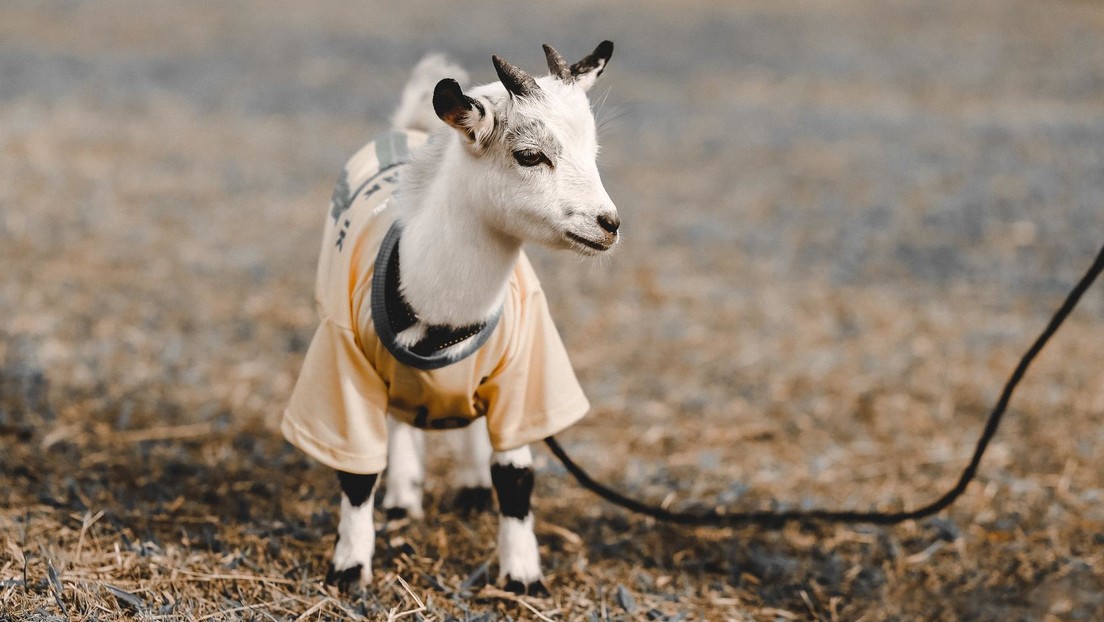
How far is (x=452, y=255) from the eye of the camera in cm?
314

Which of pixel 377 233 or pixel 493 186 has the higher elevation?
pixel 493 186

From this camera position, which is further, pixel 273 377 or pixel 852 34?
pixel 852 34

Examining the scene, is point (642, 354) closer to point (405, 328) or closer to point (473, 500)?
point (473, 500)

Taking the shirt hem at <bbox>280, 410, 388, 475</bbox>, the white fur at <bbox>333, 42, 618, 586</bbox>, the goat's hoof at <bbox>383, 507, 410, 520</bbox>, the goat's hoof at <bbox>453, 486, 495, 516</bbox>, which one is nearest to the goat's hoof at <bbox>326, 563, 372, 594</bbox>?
the white fur at <bbox>333, 42, 618, 586</bbox>

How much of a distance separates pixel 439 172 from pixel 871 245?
747cm

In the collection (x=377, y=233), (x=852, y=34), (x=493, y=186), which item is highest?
(x=852, y=34)

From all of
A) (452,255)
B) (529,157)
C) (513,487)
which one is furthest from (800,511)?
(529,157)

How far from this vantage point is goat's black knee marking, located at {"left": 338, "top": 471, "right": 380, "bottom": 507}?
3473mm

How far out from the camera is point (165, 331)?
6629 mm

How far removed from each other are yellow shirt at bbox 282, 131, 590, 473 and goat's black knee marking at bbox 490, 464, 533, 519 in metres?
0.14

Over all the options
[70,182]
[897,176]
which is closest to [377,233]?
[70,182]

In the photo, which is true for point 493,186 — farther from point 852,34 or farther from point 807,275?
point 852,34

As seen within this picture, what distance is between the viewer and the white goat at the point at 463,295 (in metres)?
2.99

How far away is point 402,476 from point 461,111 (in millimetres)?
2030
